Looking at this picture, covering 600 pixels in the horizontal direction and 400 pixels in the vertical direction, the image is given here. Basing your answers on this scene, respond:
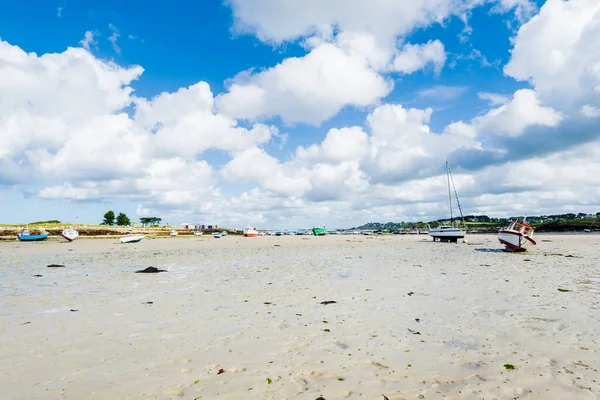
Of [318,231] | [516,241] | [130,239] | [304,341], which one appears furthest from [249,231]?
[304,341]

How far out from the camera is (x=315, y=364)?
7.44 meters

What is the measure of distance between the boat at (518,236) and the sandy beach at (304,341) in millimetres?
23964

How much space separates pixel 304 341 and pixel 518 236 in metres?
38.7

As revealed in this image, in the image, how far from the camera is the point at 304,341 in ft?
29.6

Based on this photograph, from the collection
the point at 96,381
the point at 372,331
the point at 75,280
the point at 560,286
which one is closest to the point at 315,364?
the point at 372,331

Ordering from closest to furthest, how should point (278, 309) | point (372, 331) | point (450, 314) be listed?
point (372, 331) → point (450, 314) → point (278, 309)

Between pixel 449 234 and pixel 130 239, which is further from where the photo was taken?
pixel 449 234

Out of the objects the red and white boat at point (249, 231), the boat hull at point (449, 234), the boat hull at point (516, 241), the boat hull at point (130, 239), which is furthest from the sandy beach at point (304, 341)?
the red and white boat at point (249, 231)

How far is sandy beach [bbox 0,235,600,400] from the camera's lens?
20.6 feet

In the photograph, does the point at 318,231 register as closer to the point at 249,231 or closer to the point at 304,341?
the point at 249,231

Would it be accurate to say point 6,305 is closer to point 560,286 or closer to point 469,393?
point 469,393

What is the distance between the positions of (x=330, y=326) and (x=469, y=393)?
4893mm

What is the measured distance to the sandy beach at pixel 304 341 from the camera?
629 cm

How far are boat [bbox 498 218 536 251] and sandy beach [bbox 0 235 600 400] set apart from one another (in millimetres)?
23964
